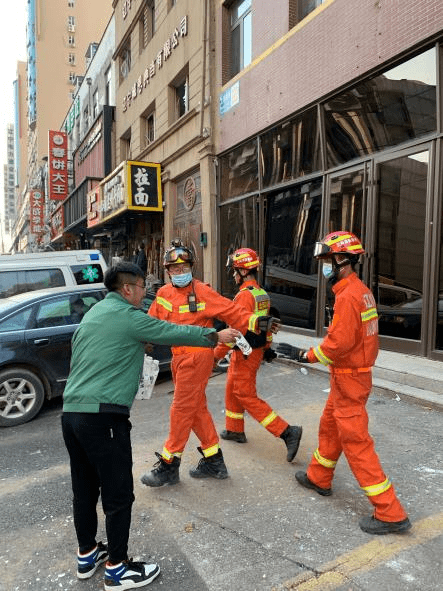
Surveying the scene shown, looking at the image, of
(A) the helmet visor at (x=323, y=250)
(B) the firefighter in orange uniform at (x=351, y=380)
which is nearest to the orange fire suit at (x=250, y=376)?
(B) the firefighter in orange uniform at (x=351, y=380)

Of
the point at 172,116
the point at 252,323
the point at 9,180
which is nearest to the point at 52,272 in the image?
the point at 252,323

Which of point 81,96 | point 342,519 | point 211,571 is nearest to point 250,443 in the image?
point 342,519

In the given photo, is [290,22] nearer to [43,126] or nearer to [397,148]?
[397,148]

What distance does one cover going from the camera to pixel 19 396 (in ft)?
17.7

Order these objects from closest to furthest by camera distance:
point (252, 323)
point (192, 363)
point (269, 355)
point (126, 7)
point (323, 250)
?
point (323, 250) → point (192, 363) → point (252, 323) → point (269, 355) → point (126, 7)

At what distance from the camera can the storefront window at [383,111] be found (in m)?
6.87

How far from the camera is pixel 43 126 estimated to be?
71688 mm

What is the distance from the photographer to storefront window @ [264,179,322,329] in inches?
365

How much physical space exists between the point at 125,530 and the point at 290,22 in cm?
1019

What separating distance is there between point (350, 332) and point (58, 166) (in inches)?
1272

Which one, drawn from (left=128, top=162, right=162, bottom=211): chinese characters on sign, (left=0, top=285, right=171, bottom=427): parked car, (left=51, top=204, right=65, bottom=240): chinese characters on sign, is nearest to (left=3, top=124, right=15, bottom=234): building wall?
(left=51, top=204, right=65, bottom=240): chinese characters on sign

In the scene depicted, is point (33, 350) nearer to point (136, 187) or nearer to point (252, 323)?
point (252, 323)

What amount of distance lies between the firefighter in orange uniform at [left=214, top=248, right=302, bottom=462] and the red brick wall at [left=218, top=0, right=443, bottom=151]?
16.3ft

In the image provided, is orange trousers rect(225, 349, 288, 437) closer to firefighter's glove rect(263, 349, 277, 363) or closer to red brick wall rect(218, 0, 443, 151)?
firefighter's glove rect(263, 349, 277, 363)
